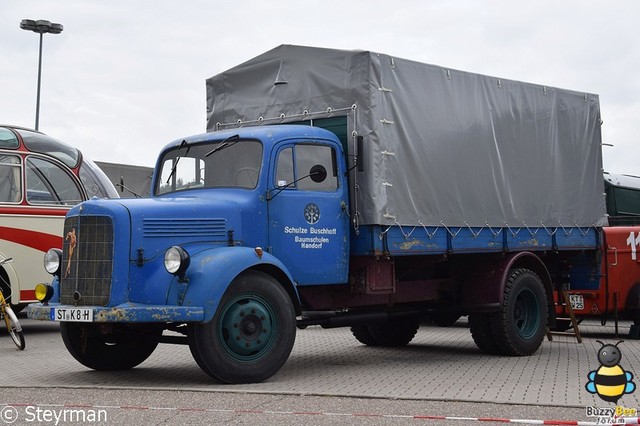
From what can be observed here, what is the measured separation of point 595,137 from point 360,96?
539 cm

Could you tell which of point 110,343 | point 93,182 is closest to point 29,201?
point 93,182

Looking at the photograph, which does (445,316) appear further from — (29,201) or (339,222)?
(29,201)

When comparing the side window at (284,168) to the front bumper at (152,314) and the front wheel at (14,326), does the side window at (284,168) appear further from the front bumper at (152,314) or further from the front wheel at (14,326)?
the front wheel at (14,326)

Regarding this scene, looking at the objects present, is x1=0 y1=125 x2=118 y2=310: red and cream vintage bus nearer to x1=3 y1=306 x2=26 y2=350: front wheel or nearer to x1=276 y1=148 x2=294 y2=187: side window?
x1=3 y1=306 x2=26 y2=350: front wheel

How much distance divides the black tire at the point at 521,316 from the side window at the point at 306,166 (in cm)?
322

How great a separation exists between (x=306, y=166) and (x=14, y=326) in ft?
16.4

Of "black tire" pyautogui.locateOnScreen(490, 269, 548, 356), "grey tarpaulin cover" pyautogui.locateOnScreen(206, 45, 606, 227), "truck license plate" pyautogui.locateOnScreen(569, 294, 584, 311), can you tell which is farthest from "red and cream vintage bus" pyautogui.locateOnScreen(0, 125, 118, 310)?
"truck license plate" pyautogui.locateOnScreen(569, 294, 584, 311)

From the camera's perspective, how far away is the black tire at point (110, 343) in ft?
34.4

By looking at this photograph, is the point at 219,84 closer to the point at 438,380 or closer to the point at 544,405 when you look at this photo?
the point at 438,380

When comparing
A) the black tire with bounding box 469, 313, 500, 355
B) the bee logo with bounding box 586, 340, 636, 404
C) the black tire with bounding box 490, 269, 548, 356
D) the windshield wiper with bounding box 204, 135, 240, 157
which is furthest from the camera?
the black tire with bounding box 469, 313, 500, 355

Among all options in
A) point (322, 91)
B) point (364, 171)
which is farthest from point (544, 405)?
point (322, 91)

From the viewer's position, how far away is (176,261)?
9367 mm

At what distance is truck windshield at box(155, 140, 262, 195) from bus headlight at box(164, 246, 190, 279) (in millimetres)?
1516

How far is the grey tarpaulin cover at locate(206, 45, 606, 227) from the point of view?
1164cm
